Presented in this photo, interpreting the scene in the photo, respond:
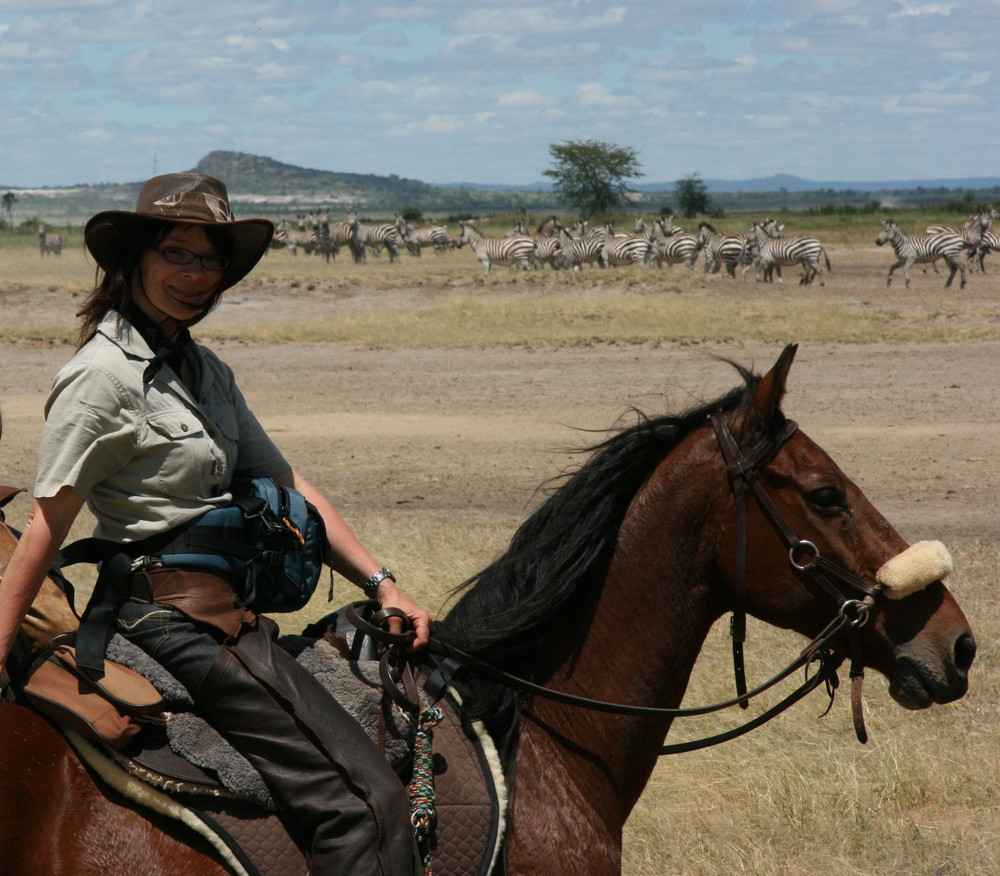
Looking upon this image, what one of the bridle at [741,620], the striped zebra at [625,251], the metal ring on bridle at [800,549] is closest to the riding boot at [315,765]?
the bridle at [741,620]

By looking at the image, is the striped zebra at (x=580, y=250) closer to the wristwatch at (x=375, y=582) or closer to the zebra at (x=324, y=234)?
the zebra at (x=324, y=234)

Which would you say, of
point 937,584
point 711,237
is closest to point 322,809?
point 937,584

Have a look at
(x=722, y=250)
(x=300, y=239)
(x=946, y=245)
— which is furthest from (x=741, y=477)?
(x=300, y=239)

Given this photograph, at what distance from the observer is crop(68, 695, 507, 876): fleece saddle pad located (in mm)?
2320

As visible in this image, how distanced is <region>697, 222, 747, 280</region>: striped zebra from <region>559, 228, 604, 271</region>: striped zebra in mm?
3652

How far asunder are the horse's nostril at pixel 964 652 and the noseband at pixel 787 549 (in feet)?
0.75

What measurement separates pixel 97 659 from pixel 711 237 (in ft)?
121

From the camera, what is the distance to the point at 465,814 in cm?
247

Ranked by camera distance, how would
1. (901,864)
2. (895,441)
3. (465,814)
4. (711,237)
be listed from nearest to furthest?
(465,814), (901,864), (895,441), (711,237)

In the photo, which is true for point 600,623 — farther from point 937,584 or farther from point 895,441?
point 895,441

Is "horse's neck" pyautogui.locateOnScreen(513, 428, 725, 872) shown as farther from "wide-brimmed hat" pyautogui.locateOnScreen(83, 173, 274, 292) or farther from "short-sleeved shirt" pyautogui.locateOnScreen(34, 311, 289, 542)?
"wide-brimmed hat" pyautogui.locateOnScreen(83, 173, 274, 292)

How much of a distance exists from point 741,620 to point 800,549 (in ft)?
0.93

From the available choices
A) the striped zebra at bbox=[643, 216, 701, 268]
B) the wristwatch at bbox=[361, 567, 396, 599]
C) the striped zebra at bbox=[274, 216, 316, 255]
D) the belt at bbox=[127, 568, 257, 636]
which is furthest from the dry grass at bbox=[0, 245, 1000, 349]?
the striped zebra at bbox=[274, 216, 316, 255]

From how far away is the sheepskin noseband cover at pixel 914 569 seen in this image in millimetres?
2463
